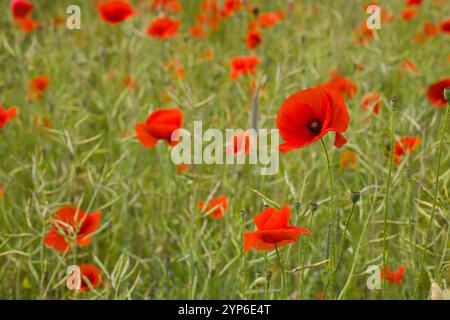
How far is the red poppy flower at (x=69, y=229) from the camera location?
1.17 meters

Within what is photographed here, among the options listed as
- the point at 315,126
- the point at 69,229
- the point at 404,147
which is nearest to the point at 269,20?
the point at 404,147

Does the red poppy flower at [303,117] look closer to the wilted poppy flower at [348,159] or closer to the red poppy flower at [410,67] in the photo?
the wilted poppy flower at [348,159]

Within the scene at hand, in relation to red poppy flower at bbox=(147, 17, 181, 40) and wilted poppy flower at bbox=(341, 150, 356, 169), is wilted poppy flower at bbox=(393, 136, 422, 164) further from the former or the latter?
red poppy flower at bbox=(147, 17, 181, 40)

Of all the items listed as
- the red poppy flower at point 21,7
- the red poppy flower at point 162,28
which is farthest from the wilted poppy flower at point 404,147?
the red poppy flower at point 21,7

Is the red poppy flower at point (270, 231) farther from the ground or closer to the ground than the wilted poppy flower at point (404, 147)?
closer to the ground

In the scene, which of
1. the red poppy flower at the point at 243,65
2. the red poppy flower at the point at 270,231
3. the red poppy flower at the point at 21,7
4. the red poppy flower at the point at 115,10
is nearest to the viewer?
the red poppy flower at the point at 270,231

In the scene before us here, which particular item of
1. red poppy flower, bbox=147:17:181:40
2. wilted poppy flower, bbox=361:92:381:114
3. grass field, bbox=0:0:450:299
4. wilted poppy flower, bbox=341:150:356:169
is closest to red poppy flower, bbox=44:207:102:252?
grass field, bbox=0:0:450:299

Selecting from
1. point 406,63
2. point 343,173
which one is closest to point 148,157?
point 343,173

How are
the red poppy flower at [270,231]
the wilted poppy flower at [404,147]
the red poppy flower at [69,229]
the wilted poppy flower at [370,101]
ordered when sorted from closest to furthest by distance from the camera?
the red poppy flower at [270,231] < the red poppy flower at [69,229] < the wilted poppy flower at [404,147] < the wilted poppy flower at [370,101]

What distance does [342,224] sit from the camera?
1.30 m

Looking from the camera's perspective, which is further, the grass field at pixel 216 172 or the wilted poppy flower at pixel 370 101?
the wilted poppy flower at pixel 370 101

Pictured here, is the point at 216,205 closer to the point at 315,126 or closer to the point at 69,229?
the point at 69,229

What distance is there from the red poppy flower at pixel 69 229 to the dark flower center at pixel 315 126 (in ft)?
1.45
